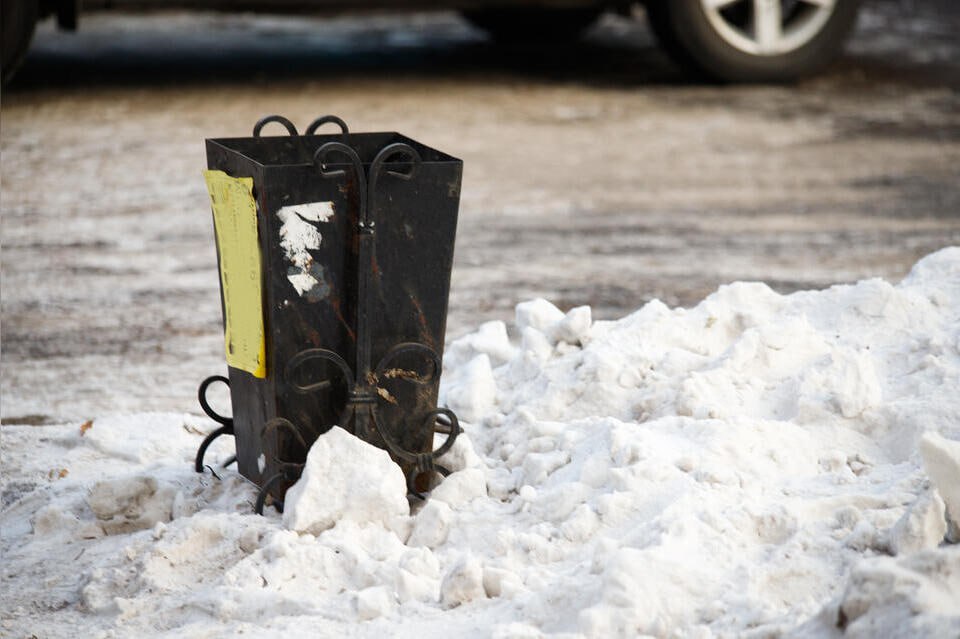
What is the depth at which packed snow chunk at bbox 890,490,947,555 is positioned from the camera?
96.9 inches

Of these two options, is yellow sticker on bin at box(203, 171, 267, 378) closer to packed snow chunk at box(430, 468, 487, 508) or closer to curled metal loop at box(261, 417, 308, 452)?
curled metal loop at box(261, 417, 308, 452)

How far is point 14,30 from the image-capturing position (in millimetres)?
7254

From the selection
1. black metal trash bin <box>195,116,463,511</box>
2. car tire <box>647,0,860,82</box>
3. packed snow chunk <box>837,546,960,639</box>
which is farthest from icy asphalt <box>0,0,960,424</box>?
packed snow chunk <box>837,546,960,639</box>

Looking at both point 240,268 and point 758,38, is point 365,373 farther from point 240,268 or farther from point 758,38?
point 758,38

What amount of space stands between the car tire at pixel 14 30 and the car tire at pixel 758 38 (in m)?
3.51

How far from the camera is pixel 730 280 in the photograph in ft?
16.3

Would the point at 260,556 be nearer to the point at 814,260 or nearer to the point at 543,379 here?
the point at 543,379

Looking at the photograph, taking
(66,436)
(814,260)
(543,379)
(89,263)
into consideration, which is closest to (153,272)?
(89,263)

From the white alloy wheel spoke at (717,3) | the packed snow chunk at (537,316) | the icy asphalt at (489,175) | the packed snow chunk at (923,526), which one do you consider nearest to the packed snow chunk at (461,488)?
the packed snow chunk at (537,316)

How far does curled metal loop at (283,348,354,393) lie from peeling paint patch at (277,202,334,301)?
127 millimetres

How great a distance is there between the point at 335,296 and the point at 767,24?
576 centimetres

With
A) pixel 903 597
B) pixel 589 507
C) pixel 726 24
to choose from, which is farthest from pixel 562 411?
pixel 726 24

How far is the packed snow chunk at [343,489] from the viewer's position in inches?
111

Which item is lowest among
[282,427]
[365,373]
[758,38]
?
[282,427]
